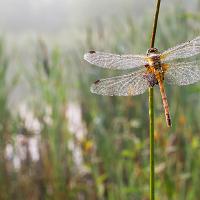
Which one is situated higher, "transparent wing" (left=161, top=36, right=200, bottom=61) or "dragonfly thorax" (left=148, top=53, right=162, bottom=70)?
"transparent wing" (left=161, top=36, right=200, bottom=61)

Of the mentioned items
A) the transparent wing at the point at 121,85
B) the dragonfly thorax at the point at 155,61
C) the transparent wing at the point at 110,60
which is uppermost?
the transparent wing at the point at 110,60

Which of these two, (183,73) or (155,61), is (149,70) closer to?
(155,61)

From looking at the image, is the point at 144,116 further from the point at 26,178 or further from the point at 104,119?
the point at 26,178

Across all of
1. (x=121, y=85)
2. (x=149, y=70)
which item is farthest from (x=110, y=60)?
(x=149, y=70)

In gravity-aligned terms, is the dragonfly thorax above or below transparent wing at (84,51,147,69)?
below

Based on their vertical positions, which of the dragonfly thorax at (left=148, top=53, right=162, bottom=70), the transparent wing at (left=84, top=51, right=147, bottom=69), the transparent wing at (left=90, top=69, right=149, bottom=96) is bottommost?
the transparent wing at (left=90, top=69, right=149, bottom=96)

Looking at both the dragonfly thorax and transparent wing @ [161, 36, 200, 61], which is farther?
transparent wing @ [161, 36, 200, 61]

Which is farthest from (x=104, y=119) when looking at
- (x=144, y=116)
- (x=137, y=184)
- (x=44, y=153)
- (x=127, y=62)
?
(x=127, y=62)
